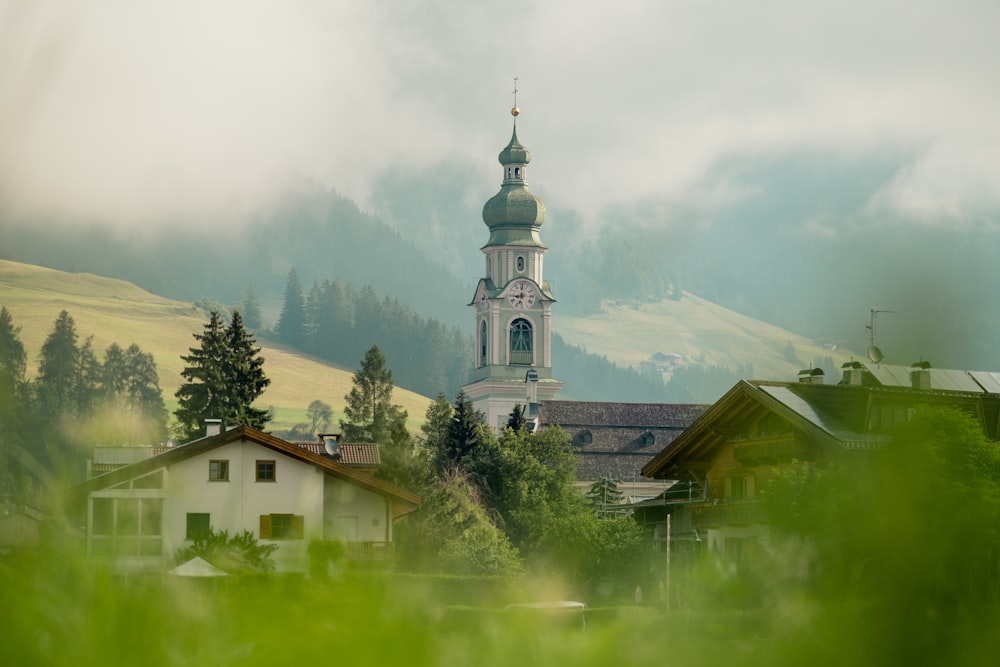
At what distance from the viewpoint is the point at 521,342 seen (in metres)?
182

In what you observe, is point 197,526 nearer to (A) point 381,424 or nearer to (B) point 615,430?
(A) point 381,424

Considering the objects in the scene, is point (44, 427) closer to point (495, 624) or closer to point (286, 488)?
point (495, 624)

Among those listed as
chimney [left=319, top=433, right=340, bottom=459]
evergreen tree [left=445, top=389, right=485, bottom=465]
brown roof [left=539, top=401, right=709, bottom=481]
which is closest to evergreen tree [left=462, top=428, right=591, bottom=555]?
evergreen tree [left=445, top=389, right=485, bottom=465]

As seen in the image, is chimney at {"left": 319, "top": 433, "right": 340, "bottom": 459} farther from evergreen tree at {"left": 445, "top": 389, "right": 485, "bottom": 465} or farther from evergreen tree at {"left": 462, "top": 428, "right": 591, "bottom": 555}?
evergreen tree at {"left": 445, "top": 389, "right": 485, "bottom": 465}

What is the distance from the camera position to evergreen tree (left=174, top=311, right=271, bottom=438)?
9456 cm

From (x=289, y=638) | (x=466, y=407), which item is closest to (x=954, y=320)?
(x=289, y=638)

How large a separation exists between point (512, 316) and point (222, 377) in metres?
86.5

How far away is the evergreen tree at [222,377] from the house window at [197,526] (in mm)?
88120

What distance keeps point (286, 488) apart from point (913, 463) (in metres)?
53.7

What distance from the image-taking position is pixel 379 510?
57812 mm

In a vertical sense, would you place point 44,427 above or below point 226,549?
above

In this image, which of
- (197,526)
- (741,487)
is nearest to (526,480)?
(741,487)

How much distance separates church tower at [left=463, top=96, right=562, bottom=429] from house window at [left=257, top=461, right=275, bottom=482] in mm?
114855

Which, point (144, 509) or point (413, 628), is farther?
point (144, 509)
